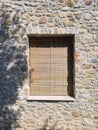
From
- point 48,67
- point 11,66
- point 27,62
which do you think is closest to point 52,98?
point 48,67

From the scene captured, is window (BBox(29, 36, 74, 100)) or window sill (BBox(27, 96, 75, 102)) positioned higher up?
window (BBox(29, 36, 74, 100))

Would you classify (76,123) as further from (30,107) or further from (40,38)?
(40,38)

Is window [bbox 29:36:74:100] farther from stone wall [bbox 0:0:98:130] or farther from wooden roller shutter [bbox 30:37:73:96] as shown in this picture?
stone wall [bbox 0:0:98:130]

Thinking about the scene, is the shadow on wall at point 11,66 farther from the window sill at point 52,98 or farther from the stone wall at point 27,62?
the window sill at point 52,98

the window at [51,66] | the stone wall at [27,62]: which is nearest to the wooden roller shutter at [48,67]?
the window at [51,66]

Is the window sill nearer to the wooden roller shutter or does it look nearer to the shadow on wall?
the wooden roller shutter

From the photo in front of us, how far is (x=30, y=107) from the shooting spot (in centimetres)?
848

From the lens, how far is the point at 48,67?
28.2 ft

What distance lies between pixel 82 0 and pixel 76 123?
2.99 metres

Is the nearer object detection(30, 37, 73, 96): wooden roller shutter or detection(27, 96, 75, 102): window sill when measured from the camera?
detection(27, 96, 75, 102): window sill

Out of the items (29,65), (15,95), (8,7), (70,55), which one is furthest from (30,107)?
(8,7)

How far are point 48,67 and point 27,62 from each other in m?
0.55

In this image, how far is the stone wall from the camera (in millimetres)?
8336

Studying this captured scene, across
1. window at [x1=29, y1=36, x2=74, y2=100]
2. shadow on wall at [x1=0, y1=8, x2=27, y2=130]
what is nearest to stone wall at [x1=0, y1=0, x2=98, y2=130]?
shadow on wall at [x1=0, y1=8, x2=27, y2=130]
